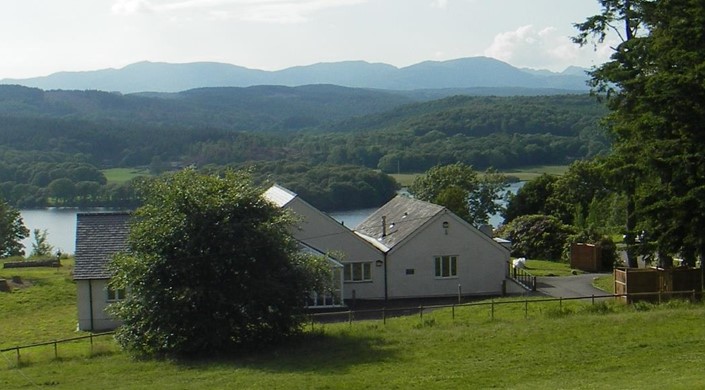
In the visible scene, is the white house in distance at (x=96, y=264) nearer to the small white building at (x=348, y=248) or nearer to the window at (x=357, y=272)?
the small white building at (x=348, y=248)

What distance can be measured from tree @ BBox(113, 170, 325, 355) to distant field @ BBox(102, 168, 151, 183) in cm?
10581

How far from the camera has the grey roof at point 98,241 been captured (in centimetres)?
3453

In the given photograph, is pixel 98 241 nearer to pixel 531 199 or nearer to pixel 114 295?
pixel 114 295

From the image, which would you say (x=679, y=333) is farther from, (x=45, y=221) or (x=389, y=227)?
(x=45, y=221)

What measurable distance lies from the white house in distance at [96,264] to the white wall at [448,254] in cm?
1199

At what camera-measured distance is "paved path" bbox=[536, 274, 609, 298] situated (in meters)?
36.2

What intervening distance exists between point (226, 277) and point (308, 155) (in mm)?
143893

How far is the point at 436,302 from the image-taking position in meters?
37.3

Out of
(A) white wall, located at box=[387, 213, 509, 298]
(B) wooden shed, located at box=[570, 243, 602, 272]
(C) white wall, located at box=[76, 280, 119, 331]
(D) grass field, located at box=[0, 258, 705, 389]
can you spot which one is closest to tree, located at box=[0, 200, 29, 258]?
(C) white wall, located at box=[76, 280, 119, 331]

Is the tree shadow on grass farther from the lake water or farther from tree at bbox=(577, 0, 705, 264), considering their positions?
the lake water

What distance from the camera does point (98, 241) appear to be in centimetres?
3584

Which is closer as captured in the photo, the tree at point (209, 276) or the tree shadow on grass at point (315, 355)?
the tree shadow on grass at point (315, 355)

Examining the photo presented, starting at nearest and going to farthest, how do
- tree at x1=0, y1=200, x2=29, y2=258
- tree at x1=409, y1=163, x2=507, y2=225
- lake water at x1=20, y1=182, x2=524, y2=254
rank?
tree at x1=409, y1=163, x2=507, y2=225
tree at x1=0, y1=200, x2=29, y2=258
lake water at x1=20, y1=182, x2=524, y2=254

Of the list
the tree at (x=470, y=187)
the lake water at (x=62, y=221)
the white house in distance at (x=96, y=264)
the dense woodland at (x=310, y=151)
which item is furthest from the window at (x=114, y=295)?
the dense woodland at (x=310, y=151)
